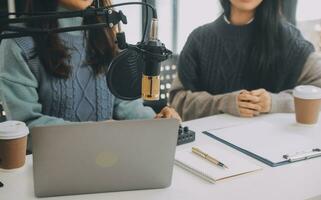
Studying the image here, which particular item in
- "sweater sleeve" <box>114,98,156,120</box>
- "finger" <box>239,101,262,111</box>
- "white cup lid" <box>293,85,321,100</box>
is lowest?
"sweater sleeve" <box>114,98,156,120</box>

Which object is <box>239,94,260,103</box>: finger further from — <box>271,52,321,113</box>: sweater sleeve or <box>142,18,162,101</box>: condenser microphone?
<box>142,18,162,101</box>: condenser microphone

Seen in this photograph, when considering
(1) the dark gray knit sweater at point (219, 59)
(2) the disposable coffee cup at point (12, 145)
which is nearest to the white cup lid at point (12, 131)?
Answer: (2) the disposable coffee cup at point (12, 145)

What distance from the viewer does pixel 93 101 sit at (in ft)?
5.12

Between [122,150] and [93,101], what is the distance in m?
0.62

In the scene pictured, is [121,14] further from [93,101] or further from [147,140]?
[93,101]

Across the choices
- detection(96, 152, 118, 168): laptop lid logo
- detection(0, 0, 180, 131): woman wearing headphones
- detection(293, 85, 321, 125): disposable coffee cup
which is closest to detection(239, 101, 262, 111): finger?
detection(293, 85, 321, 125): disposable coffee cup

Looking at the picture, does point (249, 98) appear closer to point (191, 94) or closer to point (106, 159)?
point (191, 94)

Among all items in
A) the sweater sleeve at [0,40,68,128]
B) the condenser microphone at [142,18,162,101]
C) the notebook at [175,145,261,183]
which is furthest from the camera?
the sweater sleeve at [0,40,68,128]

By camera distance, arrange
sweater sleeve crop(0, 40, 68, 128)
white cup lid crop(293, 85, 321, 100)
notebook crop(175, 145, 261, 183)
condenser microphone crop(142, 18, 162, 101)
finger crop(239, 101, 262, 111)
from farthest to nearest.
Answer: finger crop(239, 101, 262, 111), white cup lid crop(293, 85, 321, 100), sweater sleeve crop(0, 40, 68, 128), notebook crop(175, 145, 261, 183), condenser microphone crop(142, 18, 162, 101)

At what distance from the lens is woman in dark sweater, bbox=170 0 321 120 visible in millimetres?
1777

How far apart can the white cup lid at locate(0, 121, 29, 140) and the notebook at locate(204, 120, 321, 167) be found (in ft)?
1.81

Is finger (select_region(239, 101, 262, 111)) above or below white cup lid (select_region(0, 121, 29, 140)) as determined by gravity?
below

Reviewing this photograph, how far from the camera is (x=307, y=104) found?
1460 mm

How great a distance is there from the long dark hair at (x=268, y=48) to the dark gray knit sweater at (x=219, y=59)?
3cm
